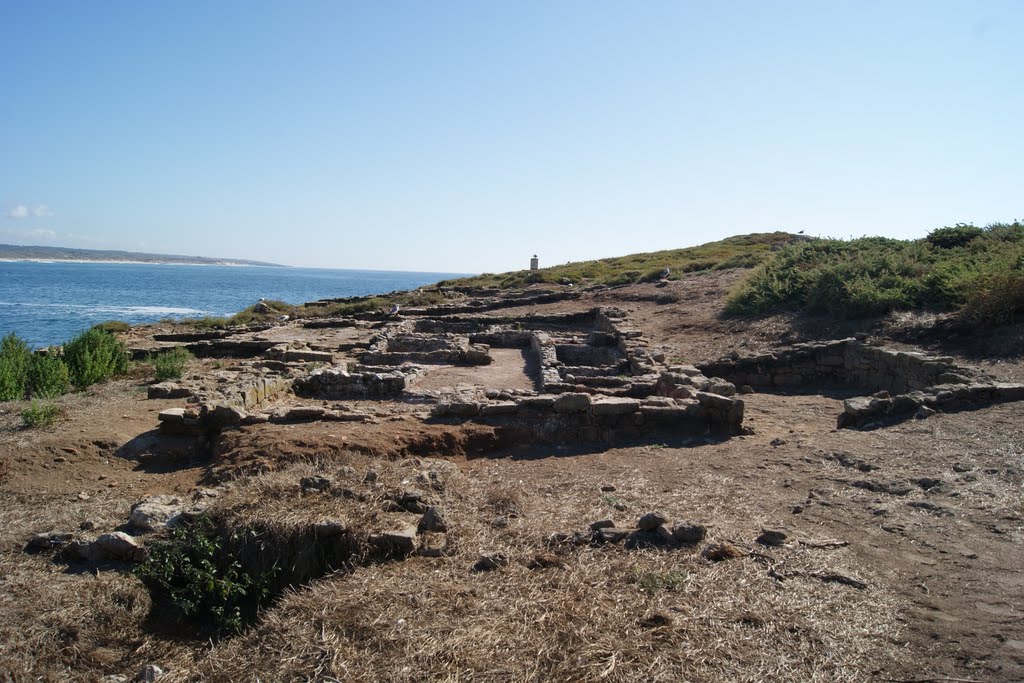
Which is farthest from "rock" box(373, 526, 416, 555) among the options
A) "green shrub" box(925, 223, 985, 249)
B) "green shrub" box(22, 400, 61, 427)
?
"green shrub" box(925, 223, 985, 249)

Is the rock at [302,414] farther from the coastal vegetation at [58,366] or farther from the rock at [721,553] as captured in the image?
the rock at [721,553]

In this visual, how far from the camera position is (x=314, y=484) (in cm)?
573

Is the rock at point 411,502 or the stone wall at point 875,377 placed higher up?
the stone wall at point 875,377

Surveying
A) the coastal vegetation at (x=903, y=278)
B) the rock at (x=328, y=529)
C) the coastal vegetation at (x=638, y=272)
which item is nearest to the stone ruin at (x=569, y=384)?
the coastal vegetation at (x=903, y=278)

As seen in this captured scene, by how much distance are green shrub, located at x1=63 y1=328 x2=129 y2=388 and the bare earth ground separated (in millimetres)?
4819

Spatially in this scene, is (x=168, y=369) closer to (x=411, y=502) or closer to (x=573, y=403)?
(x=573, y=403)

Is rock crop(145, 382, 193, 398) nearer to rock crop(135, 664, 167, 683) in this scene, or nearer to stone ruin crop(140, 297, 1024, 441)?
stone ruin crop(140, 297, 1024, 441)

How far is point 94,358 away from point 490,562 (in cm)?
1214

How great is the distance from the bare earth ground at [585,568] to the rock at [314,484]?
107mm

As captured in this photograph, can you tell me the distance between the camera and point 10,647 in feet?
12.8

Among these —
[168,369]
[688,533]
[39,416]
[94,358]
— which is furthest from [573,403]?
[94,358]

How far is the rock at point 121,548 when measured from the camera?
5051 millimetres

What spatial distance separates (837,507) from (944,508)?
815 mm

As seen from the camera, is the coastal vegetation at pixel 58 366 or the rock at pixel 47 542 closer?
the rock at pixel 47 542
